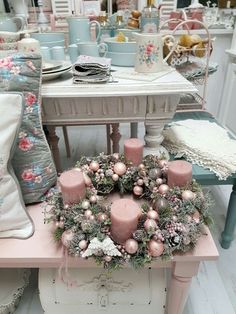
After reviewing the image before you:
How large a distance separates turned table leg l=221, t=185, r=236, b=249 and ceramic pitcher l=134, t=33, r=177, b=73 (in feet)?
2.01

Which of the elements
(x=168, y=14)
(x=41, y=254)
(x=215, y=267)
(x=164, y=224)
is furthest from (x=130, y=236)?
(x=168, y=14)

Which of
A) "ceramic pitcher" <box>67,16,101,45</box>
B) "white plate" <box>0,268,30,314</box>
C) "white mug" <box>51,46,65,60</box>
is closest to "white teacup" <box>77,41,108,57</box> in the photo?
"white mug" <box>51,46,65,60</box>

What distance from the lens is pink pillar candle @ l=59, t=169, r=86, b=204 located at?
0.72 metres

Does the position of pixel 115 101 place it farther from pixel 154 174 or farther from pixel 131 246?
pixel 131 246

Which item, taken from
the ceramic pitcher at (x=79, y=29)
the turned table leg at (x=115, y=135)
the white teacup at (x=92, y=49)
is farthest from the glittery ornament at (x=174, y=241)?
the turned table leg at (x=115, y=135)

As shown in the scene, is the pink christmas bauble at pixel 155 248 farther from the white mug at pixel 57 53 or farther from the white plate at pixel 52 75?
the white mug at pixel 57 53

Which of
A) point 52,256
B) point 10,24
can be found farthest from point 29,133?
point 10,24

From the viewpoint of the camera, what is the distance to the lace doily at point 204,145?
1.01 metres

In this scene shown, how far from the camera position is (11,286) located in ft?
3.34

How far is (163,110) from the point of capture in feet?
3.01

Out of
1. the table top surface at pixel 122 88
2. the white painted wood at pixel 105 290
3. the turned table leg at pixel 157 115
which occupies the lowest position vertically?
the white painted wood at pixel 105 290

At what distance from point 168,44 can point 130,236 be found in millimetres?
851

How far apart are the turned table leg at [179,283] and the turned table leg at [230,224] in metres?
0.51

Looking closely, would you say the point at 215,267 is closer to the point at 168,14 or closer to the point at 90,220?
the point at 90,220
